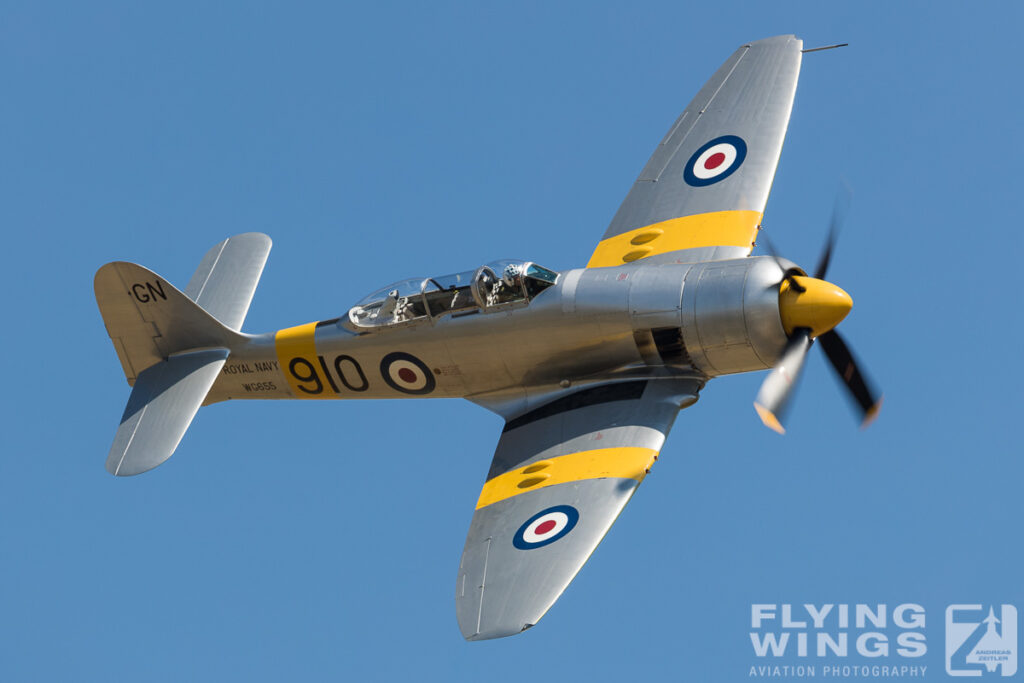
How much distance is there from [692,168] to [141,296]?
7334mm

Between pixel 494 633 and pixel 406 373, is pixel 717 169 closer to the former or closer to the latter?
pixel 406 373

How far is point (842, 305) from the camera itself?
1853cm

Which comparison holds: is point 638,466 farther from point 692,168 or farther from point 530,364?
point 692,168

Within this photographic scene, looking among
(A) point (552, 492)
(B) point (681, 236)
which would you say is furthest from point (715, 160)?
(A) point (552, 492)

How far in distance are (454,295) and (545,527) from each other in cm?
339

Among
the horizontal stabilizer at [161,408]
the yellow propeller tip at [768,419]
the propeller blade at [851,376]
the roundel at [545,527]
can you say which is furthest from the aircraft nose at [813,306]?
the horizontal stabilizer at [161,408]

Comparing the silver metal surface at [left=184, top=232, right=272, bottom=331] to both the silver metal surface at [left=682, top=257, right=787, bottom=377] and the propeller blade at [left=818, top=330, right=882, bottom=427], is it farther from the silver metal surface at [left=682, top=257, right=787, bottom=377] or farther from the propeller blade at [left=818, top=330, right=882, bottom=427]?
the propeller blade at [left=818, top=330, right=882, bottom=427]

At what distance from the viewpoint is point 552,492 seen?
18531mm

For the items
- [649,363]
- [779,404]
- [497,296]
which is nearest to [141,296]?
[497,296]

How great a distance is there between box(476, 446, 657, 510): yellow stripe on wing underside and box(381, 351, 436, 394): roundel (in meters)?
1.84

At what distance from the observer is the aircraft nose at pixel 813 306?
18.5 metres

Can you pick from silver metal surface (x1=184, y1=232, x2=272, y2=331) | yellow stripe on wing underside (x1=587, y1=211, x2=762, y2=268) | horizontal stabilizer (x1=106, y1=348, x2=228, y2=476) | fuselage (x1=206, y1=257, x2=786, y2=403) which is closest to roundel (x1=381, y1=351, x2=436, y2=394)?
fuselage (x1=206, y1=257, x2=786, y2=403)

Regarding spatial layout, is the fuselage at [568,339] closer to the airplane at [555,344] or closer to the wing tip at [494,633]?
the airplane at [555,344]

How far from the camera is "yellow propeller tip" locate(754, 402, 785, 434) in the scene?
58.9ft
